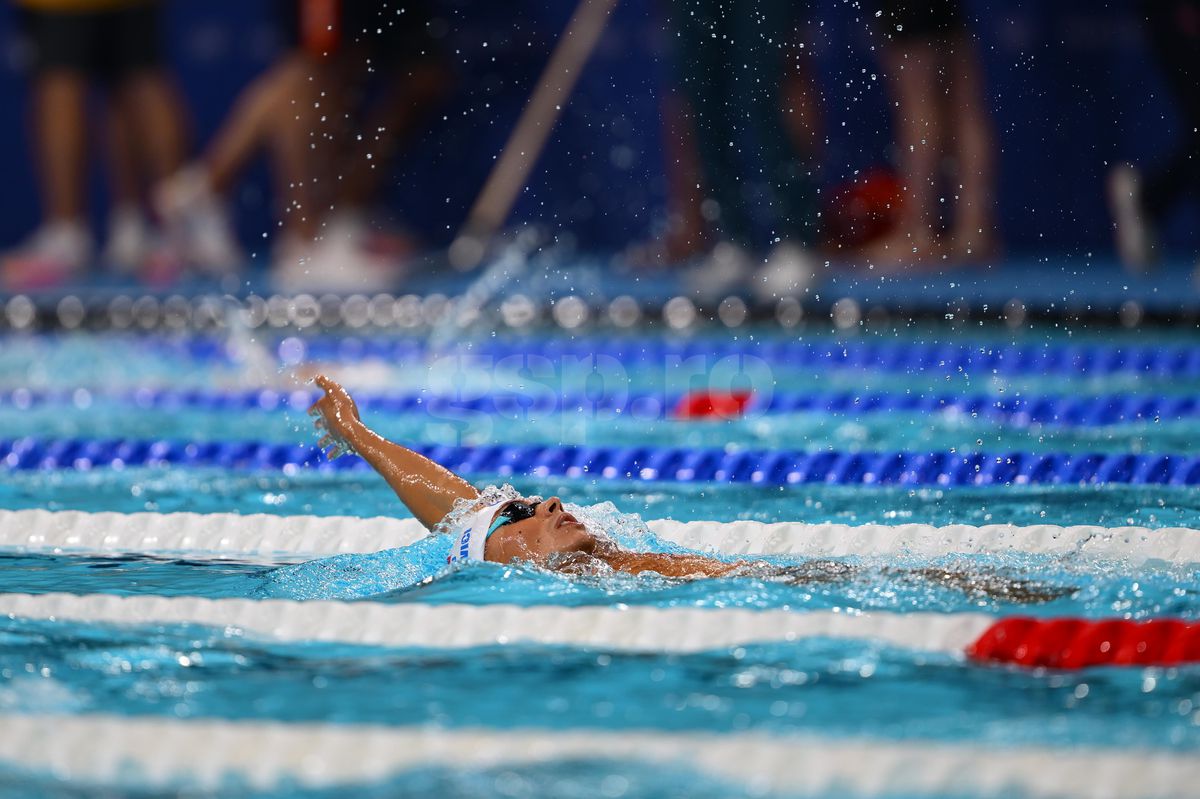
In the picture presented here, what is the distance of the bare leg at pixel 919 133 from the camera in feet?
20.4

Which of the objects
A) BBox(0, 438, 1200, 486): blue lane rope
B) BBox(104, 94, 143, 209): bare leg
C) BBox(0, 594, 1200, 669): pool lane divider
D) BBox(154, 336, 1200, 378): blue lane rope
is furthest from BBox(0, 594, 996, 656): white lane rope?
BBox(104, 94, 143, 209): bare leg

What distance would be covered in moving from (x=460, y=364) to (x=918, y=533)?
114 inches

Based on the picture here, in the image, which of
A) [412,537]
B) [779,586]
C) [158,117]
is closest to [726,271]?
[158,117]

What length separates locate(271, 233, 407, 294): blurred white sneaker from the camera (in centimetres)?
666

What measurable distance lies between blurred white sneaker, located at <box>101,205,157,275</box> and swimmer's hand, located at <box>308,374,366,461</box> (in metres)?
4.69

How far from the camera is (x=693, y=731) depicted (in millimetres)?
1913

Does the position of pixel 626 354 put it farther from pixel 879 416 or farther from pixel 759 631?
pixel 759 631

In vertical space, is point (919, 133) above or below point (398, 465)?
above

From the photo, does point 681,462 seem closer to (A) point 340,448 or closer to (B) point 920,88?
(A) point 340,448

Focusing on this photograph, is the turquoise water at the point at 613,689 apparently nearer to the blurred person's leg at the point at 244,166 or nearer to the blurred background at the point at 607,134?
the blurred background at the point at 607,134

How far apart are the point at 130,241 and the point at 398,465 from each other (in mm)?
4928

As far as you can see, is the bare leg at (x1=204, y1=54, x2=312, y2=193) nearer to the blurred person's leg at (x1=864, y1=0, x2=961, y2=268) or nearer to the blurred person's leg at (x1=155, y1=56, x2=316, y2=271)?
the blurred person's leg at (x1=155, y1=56, x2=316, y2=271)

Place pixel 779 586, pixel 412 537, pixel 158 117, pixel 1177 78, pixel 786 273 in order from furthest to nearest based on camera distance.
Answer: pixel 158 117 < pixel 1177 78 < pixel 786 273 < pixel 412 537 < pixel 779 586

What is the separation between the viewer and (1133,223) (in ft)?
21.5
